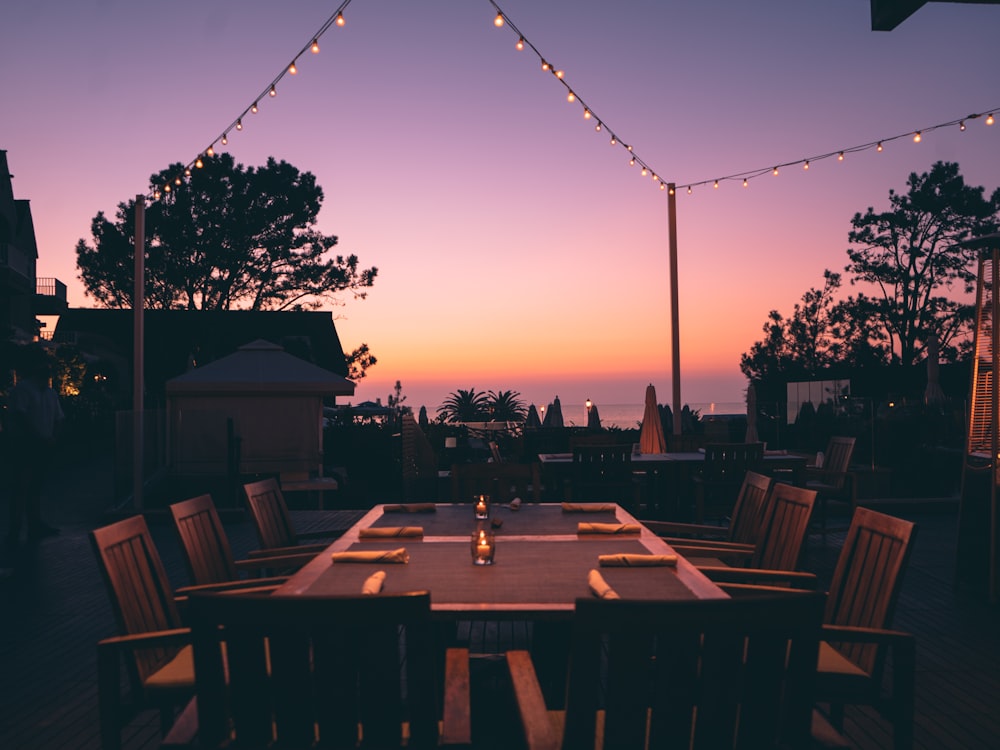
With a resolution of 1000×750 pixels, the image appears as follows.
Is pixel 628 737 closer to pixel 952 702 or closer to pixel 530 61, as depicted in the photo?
pixel 952 702

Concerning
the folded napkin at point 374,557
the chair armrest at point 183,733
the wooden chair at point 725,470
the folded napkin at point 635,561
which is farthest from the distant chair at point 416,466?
the chair armrest at point 183,733

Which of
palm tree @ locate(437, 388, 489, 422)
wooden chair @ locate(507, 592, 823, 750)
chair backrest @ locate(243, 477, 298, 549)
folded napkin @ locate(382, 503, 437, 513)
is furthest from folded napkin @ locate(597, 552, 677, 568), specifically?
palm tree @ locate(437, 388, 489, 422)

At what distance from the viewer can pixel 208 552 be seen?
126 inches

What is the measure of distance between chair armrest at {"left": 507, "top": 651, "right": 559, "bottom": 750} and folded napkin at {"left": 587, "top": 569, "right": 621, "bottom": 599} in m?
0.30

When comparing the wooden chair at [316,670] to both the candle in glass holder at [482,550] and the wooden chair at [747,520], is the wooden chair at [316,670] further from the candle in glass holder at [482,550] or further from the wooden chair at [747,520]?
the wooden chair at [747,520]

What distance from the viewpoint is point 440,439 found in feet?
40.8

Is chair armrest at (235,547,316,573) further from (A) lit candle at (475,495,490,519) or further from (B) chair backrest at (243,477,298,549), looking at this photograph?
(A) lit candle at (475,495,490,519)

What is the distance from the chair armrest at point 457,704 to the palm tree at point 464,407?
44.7 feet

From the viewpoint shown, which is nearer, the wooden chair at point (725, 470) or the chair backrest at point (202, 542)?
the chair backrest at point (202, 542)

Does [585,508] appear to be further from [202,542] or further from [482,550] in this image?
[202,542]

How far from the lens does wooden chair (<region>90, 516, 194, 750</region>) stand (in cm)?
217

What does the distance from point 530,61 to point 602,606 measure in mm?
8130

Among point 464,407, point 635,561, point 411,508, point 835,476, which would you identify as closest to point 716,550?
point 635,561

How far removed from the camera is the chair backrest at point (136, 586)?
234cm
